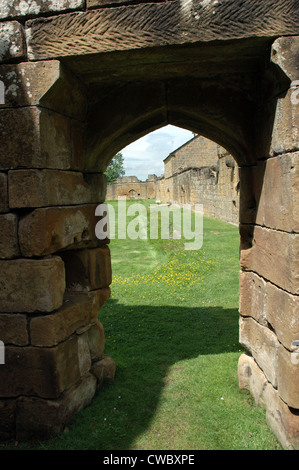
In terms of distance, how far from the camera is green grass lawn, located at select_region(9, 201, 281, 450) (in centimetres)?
309

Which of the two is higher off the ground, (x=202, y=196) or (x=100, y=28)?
(x=100, y=28)

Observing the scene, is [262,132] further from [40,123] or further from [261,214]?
[40,123]

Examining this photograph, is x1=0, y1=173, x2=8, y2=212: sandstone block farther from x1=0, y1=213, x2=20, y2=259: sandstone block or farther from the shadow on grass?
the shadow on grass

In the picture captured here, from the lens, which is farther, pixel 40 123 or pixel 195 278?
pixel 195 278

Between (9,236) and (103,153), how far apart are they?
4.92 feet

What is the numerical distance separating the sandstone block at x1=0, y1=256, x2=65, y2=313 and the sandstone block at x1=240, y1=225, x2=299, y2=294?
1.95 meters

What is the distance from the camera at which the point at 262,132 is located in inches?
129

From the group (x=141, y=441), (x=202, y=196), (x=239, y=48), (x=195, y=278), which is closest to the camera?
(x=239, y=48)

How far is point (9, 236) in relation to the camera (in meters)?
2.97

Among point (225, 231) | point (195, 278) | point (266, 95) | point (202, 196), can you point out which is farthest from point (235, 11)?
point (202, 196)

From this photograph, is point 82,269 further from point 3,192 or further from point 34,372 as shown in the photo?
point 3,192

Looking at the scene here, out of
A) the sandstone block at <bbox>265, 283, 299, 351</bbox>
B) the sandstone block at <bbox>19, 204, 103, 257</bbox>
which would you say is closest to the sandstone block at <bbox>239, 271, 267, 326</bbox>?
the sandstone block at <bbox>265, 283, 299, 351</bbox>
